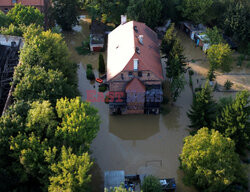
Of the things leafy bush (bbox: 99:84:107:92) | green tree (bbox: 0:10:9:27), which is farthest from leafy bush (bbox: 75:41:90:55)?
green tree (bbox: 0:10:9:27)

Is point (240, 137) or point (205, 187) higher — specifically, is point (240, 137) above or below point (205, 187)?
above

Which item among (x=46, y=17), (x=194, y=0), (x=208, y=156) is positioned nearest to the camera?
(x=208, y=156)

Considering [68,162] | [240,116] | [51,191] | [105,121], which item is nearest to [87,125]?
[68,162]

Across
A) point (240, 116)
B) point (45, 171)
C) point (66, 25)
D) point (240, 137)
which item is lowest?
point (45, 171)

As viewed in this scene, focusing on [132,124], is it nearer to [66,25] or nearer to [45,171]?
[45,171]

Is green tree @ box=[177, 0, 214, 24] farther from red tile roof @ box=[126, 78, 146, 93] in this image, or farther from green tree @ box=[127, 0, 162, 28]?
red tile roof @ box=[126, 78, 146, 93]

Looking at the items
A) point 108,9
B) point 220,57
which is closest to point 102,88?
point 220,57

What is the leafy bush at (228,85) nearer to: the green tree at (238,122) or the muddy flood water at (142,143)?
the muddy flood water at (142,143)
